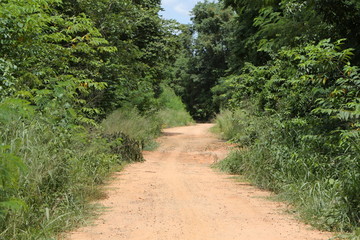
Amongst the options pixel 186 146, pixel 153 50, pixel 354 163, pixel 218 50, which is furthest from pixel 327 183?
pixel 218 50

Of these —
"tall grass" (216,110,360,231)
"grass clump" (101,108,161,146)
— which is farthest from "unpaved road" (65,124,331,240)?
"grass clump" (101,108,161,146)

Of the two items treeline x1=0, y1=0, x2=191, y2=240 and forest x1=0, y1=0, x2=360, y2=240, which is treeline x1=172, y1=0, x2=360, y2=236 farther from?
treeline x1=0, y1=0, x2=191, y2=240

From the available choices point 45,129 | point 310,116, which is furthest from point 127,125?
point 45,129

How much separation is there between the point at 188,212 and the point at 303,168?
2.43 m

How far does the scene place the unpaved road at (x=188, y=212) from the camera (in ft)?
17.6

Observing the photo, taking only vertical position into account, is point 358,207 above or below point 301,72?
below

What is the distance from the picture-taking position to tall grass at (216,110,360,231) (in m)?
Result: 5.73

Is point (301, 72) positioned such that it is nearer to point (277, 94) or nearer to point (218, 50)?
point (277, 94)

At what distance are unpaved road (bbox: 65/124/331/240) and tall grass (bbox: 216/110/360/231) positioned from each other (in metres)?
0.35

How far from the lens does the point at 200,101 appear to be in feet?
179

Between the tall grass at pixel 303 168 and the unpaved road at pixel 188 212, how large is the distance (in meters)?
0.35

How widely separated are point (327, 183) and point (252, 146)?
370 centimetres

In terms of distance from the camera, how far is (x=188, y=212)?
653 centimetres

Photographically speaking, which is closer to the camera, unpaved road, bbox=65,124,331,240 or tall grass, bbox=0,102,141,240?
tall grass, bbox=0,102,141,240
